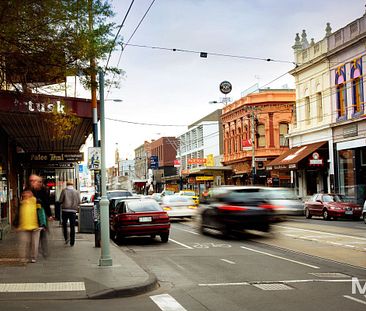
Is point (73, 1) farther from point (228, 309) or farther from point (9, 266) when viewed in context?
point (228, 309)

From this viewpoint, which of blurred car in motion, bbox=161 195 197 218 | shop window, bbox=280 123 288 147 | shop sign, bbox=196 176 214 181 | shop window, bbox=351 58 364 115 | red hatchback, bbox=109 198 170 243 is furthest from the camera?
shop sign, bbox=196 176 214 181

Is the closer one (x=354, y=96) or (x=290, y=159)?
(x=354, y=96)

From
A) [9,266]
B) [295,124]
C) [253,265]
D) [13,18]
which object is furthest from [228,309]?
[295,124]

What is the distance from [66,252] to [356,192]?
24.5 meters

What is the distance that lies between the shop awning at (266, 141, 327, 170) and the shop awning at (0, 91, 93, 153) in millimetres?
20576

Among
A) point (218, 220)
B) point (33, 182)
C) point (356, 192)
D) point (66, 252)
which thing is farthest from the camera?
point (356, 192)

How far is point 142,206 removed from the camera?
18.5m

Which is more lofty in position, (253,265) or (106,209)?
(106,209)

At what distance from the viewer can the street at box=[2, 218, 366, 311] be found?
8.39 meters

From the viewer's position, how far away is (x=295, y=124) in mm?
44562

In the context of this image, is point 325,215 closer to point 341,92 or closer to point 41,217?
point 341,92

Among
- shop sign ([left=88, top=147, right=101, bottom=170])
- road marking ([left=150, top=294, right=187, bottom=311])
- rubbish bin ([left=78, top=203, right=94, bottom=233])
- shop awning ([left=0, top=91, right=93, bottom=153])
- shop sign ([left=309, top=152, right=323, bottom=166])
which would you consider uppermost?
shop awning ([left=0, top=91, right=93, bottom=153])

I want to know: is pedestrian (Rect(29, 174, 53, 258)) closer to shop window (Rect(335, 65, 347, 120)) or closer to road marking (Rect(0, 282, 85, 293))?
road marking (Rect(0, 282, 85, 293))

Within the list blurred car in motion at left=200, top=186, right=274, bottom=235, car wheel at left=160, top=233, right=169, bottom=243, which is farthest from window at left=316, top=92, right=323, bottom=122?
car wheel at left=160, top=233, right=169, bottom=243
